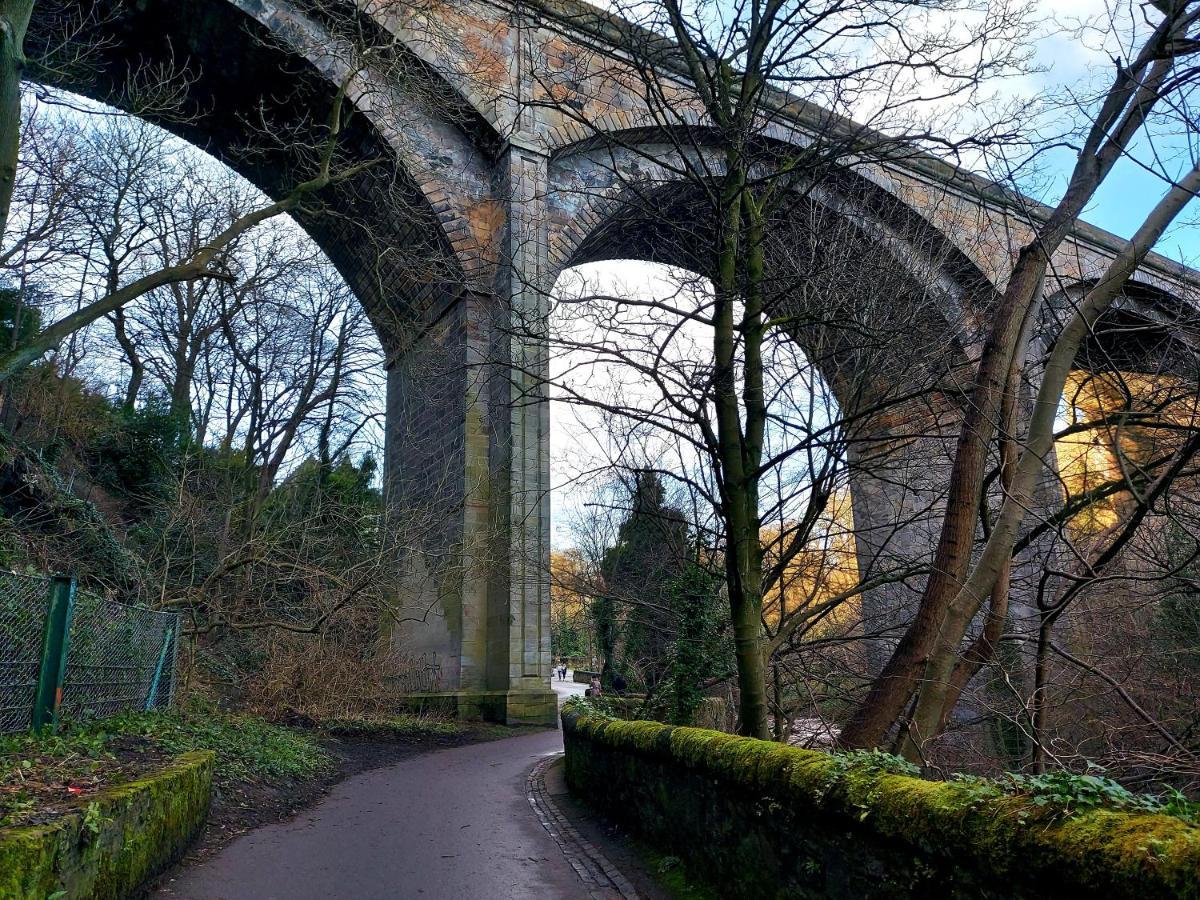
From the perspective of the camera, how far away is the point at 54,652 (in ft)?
18.2

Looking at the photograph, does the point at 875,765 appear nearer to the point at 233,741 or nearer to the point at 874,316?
the point at 874,316

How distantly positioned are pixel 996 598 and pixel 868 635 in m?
1.14

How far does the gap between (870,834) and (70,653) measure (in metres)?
5.47

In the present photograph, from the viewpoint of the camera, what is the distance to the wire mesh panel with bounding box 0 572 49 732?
5.00 meters

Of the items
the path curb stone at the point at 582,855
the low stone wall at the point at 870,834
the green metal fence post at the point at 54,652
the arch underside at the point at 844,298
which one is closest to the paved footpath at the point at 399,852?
the path curb stone at the point at 582,855

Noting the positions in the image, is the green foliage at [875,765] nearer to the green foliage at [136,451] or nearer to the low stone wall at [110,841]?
the low stone wall at [110,841]

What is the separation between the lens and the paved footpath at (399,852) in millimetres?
4734

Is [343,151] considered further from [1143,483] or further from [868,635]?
[1143,483]

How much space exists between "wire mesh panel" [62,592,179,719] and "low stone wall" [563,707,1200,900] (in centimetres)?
404

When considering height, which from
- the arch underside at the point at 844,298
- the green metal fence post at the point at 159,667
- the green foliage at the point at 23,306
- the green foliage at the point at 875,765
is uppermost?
the green foliage at the point at 23,306

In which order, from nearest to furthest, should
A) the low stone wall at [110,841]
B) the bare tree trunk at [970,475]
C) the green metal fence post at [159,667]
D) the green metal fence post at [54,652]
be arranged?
the low stone wall at [110,841]
the bare tree trunk at [970,475]
the green metal fence post at [54,652]
the green metal fence post at [159,667]

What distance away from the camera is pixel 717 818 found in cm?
426

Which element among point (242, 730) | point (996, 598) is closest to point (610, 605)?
point (242, 730)

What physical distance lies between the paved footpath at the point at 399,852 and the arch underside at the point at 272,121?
7759 millimetres
